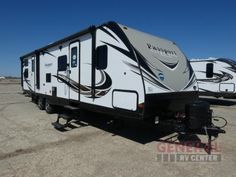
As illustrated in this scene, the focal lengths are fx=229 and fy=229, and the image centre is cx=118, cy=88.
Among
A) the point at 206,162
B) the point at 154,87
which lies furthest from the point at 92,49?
the point at 206,162

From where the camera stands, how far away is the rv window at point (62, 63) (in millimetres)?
8279

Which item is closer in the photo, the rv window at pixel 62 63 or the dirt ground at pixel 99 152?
the dirt ground at pixel 99 152

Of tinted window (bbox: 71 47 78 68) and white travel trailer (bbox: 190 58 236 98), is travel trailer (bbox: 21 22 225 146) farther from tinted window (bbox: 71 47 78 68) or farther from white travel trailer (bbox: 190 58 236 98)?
white travel trailer (bbox: 190 58 236 98)

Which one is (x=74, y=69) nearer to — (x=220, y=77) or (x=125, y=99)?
(x=125, y=99)

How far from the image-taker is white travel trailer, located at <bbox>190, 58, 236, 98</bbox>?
44.4ft

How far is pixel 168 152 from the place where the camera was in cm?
534

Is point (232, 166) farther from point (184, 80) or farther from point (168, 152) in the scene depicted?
point (184, 80)

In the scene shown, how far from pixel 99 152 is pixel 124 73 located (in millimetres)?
1983

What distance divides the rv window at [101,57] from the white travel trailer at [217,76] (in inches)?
392

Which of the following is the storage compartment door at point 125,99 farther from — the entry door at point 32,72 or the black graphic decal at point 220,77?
the black graphic decal at point 220,77

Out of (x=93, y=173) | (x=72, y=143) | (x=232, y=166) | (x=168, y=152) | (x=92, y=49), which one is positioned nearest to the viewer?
(x=93, y=173)

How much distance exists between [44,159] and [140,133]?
123 inches
